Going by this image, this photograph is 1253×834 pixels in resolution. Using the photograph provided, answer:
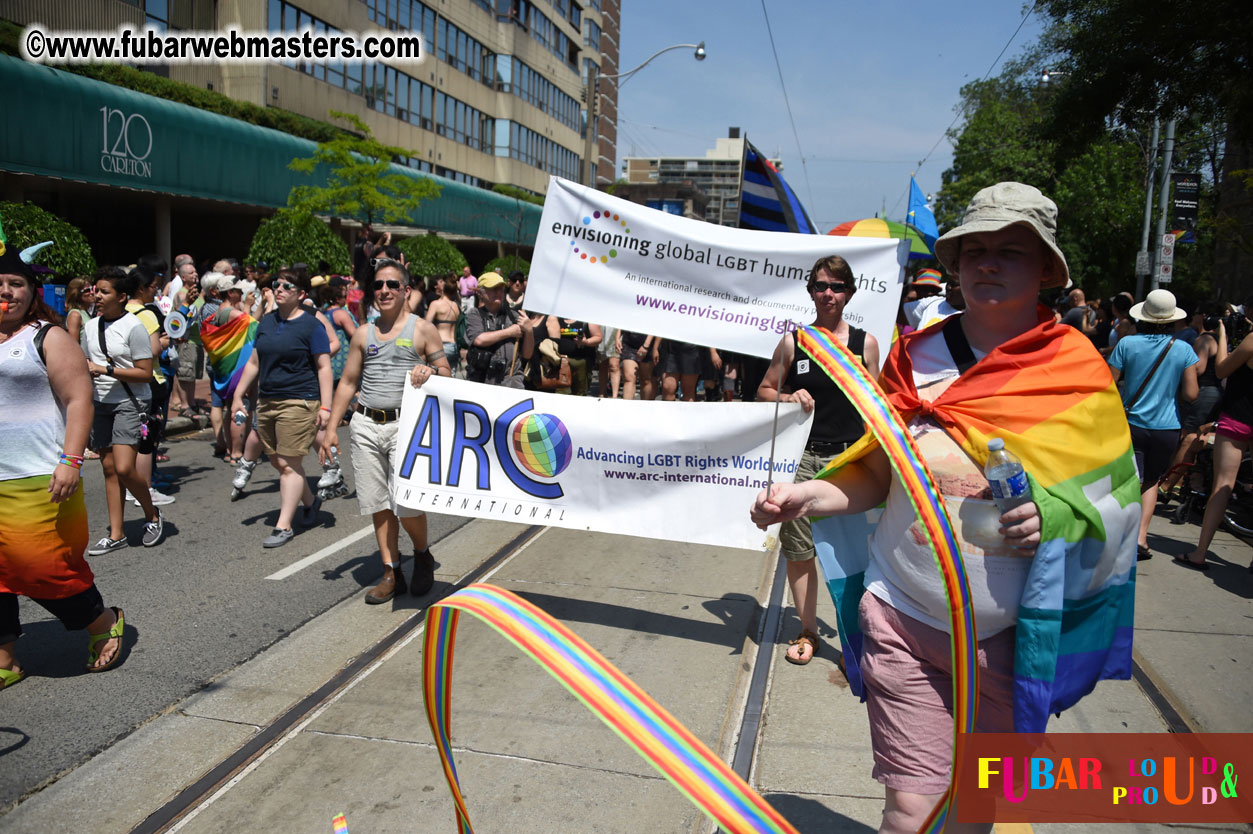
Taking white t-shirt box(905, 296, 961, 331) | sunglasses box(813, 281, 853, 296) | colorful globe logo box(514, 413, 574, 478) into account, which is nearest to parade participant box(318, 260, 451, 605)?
colorful globe logo box(514, 413, 574, 478)

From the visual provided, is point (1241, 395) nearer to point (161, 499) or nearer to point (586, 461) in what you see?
point (586, 461)

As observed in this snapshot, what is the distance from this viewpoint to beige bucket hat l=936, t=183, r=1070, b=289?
2.11 metres

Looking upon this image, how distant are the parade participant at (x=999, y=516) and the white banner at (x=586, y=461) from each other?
95.3 inches

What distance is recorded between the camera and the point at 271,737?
3.72m

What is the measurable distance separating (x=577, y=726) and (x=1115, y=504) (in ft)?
8.31

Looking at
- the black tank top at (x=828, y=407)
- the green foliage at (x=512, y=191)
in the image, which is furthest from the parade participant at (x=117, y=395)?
the green foliage at (x=512, y=191)

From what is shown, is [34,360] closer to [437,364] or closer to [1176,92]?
[437,364]

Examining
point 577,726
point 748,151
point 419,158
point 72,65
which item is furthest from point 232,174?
point 577,726

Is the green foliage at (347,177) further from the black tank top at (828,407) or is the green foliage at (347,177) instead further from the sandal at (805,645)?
the sandal at (805,645)

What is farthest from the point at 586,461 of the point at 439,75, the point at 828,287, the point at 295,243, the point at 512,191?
the point at 512,191

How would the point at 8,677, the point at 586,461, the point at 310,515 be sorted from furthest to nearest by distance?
the point at 310,515 < the point at 586,461 < the point at 8,677

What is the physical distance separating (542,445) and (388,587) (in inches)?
51.5

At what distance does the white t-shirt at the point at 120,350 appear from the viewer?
6.36 meters

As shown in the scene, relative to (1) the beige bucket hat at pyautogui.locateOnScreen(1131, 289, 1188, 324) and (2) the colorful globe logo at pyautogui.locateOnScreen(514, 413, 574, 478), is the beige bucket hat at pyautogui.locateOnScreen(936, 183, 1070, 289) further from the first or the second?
(1) the beige bucket hat at pyautogui.locateOnScreen(1131, 289, 1188, 324)
